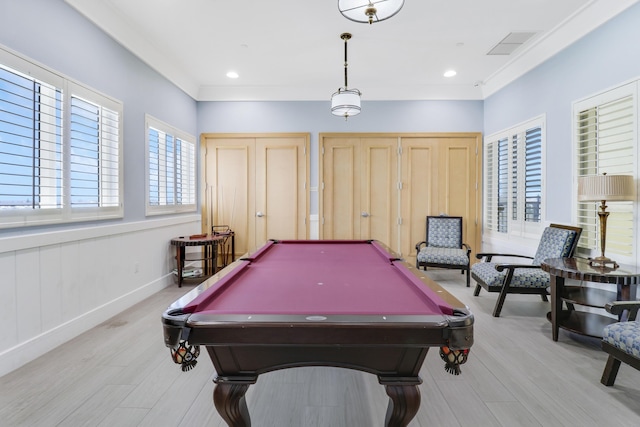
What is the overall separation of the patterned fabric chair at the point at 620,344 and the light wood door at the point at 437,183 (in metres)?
3.34

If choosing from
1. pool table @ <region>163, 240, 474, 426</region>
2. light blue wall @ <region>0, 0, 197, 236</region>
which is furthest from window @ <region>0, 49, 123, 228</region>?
pool table @ <region>163, 240, 474, 426</region>

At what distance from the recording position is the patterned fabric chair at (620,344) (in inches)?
72.0

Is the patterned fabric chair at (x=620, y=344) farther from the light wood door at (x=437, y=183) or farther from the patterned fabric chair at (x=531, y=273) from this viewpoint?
the light wood door at (x=437, y=183)

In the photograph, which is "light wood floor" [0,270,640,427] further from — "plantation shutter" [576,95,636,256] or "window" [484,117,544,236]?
"window" [484,117,544,236]

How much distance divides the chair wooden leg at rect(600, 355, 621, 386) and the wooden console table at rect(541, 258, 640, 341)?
54 centimetres

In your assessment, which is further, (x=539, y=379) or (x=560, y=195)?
(x=560, y=195)

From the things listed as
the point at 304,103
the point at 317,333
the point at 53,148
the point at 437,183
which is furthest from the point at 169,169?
the point at 437,183

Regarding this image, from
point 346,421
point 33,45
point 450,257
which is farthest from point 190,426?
point 450,257

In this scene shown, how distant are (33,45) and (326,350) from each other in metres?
2.97

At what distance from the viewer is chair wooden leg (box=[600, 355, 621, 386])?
6.57 feet

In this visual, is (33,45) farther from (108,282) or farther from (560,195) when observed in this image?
(560,195)

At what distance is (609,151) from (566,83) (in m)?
1.00

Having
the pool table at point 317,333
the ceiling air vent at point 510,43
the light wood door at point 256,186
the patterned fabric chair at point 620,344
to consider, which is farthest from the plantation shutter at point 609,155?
the light wood door at point 256,186

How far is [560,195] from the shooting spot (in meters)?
3.65
